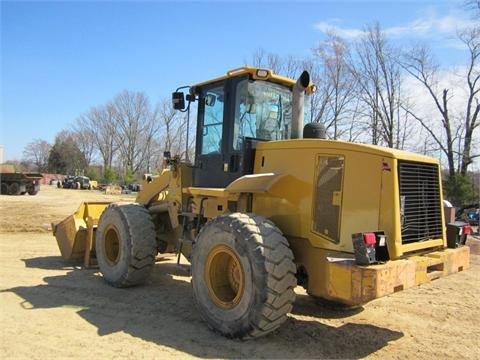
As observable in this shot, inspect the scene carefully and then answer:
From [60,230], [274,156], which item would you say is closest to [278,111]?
[274,156]

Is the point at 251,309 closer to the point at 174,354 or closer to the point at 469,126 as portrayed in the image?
the point at 174,354

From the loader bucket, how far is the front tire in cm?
386

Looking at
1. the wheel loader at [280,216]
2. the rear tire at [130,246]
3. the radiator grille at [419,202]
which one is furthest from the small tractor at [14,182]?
the radiator grille at [419,202]

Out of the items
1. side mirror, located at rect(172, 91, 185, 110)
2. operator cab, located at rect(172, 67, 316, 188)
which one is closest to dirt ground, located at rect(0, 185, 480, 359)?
operator cab, located at rect(172, 67, 316, 188)

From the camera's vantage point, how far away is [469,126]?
106 feet

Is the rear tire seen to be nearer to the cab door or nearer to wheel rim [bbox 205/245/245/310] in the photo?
the cab door

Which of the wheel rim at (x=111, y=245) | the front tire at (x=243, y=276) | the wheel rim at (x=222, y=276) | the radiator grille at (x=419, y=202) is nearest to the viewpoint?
the front tire at (x=243, y=276)

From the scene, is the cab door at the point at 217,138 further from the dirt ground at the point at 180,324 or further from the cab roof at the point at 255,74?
the dirt ground at the point at 180,324

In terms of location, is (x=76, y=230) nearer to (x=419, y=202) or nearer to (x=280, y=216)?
(x=280, y=216)

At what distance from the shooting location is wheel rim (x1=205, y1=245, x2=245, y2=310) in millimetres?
5527

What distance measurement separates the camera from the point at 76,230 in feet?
29.4

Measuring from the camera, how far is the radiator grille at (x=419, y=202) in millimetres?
5250

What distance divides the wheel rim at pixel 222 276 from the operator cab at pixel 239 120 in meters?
1.21

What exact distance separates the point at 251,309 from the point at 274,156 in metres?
1.95
